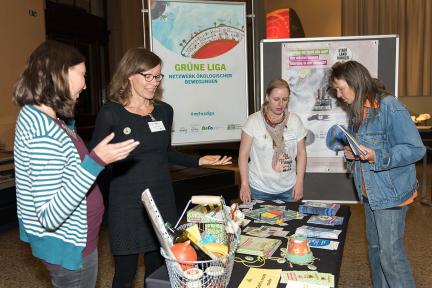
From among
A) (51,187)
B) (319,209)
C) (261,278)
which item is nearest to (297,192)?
(319,209)

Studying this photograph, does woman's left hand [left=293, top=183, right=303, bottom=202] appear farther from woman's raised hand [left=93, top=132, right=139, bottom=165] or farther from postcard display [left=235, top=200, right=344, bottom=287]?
woman's raised hand [left=93, top=132, right=139, bottom=165]

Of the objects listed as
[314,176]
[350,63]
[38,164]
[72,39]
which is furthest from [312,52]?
[72,39]

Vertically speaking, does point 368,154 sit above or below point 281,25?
below

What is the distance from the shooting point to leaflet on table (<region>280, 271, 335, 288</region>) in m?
1.24

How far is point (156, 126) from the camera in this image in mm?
1897

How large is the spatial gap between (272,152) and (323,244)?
40.6 inches

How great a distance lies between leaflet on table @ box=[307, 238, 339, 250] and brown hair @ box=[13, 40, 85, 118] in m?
1.01

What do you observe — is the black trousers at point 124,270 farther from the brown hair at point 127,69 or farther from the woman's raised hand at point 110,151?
the woman's raised hand at point 110,151

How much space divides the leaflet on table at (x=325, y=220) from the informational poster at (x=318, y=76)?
1.44 meters

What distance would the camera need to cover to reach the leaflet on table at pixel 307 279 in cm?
124

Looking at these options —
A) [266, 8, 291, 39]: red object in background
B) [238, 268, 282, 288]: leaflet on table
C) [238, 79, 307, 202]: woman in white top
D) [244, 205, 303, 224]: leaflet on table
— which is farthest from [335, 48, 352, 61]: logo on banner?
[238, 268, 282, 288]: leaflet on table

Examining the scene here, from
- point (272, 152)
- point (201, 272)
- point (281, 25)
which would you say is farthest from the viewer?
point (281, 25)

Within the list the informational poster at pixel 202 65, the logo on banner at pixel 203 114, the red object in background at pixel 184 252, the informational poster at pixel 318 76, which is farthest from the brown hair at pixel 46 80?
the informational poster at pixel 318 76

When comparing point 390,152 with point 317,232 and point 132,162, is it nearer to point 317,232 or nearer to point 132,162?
point 317,232
